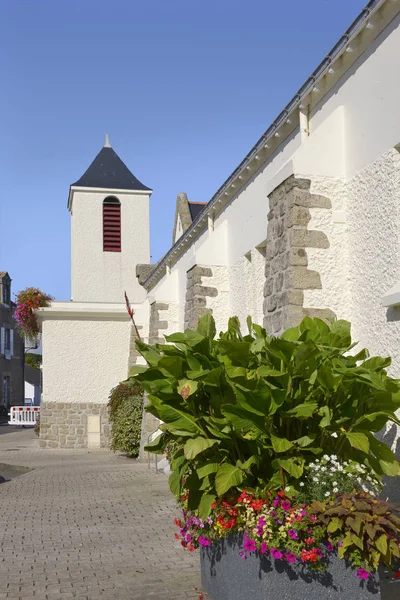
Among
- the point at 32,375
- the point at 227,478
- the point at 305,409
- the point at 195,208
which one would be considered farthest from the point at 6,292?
the point at 305,409

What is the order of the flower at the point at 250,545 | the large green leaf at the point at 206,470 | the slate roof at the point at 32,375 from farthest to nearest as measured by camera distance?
the slate roof at the point at 32,375, the large green leaf at the point at 206,470, the flower at the point at 250,545

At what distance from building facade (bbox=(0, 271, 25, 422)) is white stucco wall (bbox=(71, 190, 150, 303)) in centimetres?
1682

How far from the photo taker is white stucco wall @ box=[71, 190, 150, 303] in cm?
2970

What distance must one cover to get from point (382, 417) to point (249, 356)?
107 centimetres

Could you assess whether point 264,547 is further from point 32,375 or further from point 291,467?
point 32,375

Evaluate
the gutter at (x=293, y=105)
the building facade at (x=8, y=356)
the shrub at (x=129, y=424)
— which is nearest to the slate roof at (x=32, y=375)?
the building facade at (x=8, y=356)

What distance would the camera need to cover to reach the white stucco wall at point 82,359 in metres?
22.0

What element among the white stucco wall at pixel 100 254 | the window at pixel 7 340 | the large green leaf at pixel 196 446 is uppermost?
the white stucco wall at pixel 100 254

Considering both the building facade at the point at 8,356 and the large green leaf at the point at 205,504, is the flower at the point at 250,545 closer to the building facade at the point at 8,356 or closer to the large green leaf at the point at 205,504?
the large green leaf at the point at 205,504

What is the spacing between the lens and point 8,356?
46.1 meters

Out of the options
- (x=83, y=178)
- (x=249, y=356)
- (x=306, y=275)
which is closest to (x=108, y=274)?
(x=83, y=178)

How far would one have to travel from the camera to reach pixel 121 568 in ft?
22.7

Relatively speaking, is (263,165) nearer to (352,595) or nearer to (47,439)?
(352,595)

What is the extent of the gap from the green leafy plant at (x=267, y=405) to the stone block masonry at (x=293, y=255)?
182 centimetres
